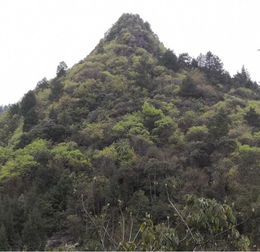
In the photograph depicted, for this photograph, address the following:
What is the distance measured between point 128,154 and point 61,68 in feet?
88.1

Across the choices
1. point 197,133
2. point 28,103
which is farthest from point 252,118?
point 28,103

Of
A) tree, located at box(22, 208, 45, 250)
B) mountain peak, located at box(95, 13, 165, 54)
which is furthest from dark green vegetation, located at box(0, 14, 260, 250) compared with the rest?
mountain peak, located at box(95, 13, 165, 54)

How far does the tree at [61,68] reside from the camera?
48378mm

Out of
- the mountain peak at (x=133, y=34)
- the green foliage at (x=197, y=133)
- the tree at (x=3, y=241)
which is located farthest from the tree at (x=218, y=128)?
the mountain peak at (x=133, y=34)

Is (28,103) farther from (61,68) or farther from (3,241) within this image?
(3,241)

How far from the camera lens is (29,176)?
26.1 m

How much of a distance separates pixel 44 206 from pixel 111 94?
1867 cm

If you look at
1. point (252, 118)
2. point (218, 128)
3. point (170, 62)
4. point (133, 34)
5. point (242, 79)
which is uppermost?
point (133, 34)

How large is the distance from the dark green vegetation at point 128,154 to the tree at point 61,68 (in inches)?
10.0

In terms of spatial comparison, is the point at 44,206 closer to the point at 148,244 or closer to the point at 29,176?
the point at 29,176

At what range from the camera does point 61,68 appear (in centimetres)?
4906

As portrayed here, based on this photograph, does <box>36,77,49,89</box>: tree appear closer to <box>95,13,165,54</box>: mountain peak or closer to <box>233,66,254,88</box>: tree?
<box>95,13,165,54</box>: mountain peak

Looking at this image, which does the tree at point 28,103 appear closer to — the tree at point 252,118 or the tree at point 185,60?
→ the tree at point 185,60

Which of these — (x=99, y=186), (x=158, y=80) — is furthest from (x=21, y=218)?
(x=158, y=80)
